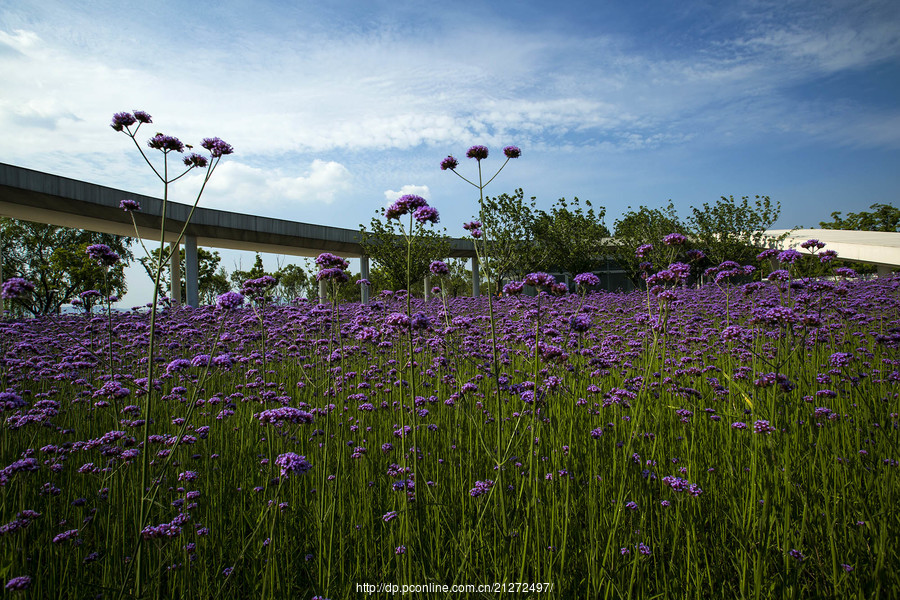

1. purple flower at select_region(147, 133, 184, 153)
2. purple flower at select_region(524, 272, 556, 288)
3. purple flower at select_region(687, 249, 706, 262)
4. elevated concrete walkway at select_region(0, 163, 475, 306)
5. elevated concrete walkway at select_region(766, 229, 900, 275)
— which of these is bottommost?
purple flower at select_region(524, 272, 556, 288)

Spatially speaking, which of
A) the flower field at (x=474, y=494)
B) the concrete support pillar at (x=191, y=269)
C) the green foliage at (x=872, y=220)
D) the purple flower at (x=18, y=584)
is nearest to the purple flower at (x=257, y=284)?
the flower field at (x=474, y=494)

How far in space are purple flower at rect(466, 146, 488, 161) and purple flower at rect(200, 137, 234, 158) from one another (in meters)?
1.85

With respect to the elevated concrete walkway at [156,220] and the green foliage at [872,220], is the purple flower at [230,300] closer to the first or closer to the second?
the elevated concrete walkway at [156,220]

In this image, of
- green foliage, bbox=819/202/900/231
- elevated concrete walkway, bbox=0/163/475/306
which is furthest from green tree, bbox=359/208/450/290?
green foliage, bbox=819/202/900/231

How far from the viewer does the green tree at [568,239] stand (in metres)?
34.2

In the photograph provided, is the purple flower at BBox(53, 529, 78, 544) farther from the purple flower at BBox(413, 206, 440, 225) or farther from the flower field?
the purple flower at BBox(413, 206, 440, 225)

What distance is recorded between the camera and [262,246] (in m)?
29.2

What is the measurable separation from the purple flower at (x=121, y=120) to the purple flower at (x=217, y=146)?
471 mm

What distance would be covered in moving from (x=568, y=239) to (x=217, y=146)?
35061mm

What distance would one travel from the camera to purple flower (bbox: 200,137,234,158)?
3396 mm

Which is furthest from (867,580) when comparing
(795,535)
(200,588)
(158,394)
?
(158,394)

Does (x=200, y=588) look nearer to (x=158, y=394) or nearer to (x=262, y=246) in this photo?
(x=158, y=394)

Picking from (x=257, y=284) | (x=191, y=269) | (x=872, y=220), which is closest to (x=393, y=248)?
(x=191, y=269)

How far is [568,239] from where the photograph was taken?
3634cm
